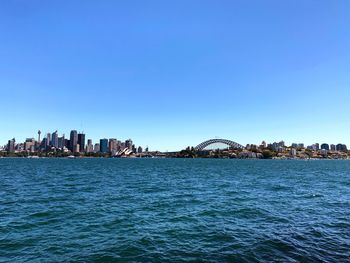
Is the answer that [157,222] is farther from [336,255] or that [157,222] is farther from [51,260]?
[336,255]

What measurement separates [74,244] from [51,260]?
250cm

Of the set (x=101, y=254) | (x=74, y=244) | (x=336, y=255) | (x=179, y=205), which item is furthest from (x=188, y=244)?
(x=179, y=205)

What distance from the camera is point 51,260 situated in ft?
47.1

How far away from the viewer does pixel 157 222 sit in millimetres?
22641

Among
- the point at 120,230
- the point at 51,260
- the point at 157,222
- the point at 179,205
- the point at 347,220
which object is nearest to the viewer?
the point at 51,260

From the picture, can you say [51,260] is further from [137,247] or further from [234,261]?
[234,261]

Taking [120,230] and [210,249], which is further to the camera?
[120,230]

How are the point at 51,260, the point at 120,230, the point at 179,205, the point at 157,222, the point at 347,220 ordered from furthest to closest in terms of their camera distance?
1. the point at 179,205
2. the point at 347,220
3. the point at 157,222
4. the point at 120,230
5. the point at 51,260

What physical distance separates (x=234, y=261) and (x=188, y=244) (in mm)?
3547

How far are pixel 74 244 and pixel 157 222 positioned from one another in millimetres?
7448

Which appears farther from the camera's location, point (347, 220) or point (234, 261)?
point (347, 220)

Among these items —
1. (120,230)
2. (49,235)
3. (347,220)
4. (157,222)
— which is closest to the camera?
(49,235)

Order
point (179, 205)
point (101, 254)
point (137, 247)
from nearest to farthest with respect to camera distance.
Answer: point (101, 254) → point (137, 247) → point (179, 205)

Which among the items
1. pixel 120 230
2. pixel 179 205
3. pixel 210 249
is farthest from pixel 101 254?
pixel 179 205
